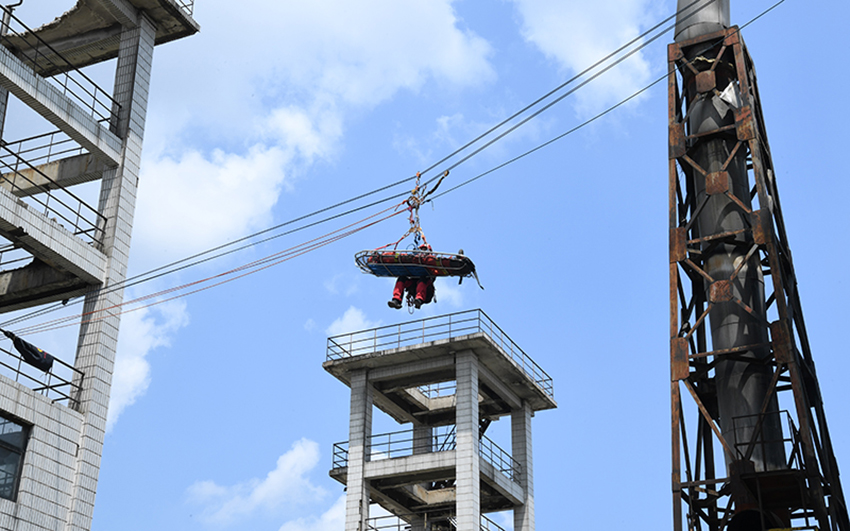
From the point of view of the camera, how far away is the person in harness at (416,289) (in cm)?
3619

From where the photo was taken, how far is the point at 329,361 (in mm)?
49781

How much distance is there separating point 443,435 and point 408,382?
10.3ft

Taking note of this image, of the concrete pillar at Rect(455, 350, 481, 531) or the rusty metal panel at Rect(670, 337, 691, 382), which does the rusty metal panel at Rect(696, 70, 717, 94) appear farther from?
the concrete pillar at Rect(455, 350, 481, 531)

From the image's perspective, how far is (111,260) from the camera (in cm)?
3238

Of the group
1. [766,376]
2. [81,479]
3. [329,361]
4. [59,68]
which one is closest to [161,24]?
[59,68]

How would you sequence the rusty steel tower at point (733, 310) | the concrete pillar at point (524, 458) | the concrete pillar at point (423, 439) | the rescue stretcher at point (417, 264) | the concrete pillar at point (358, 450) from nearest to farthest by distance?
the rusty steel tower at point (733, 310) < the rescue stretcher at point (417, 264) < the concrete pillar at point (358, 450) < the concrete pillar at point (524, 458) < the concrete pillar at point (423, 439)

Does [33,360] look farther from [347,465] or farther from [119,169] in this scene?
[347,465]

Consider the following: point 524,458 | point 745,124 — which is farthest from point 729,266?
point 524,458

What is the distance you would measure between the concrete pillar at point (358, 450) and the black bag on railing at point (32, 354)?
19599 millimetres

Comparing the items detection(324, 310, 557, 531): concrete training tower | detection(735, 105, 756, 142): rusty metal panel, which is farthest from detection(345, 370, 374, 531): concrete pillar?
detection(735, 105, 756, 142): rusty metal panel

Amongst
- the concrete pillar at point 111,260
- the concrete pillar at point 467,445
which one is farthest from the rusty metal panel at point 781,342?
the concrete pillar at point 467,445

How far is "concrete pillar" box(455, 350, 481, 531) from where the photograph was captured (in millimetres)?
45219

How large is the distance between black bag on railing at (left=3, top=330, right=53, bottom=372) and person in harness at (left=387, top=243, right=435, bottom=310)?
11.5 m

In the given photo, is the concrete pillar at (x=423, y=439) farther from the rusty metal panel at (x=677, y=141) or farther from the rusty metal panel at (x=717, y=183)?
the rusty metal panel at (x=717, y=183)
